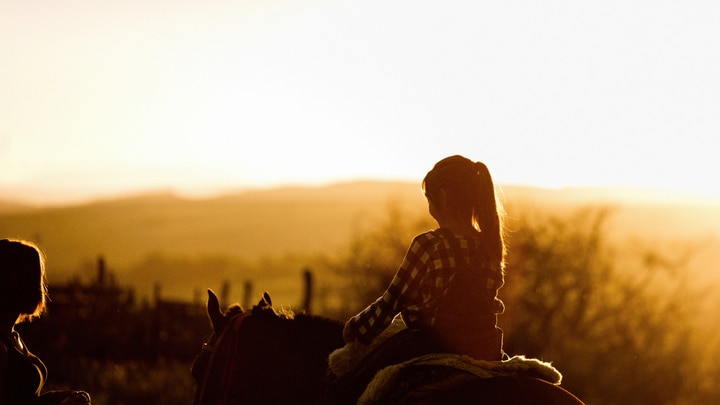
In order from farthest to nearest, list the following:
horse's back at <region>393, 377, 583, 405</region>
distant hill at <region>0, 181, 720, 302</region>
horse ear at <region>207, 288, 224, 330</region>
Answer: distant hill at <region>0, 181, 720, 302</region>, horse ear at <region>207, 288, 224, 330</region>, horse's back at <region>393, 377, 583, 405</region>

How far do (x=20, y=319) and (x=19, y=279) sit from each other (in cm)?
24

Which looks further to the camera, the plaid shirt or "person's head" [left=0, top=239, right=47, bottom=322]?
the plaid shirt

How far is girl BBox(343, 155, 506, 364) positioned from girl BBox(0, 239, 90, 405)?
1638 mm

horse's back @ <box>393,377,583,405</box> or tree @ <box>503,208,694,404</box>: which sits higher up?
horse's back @ <box>393,377,583,405</box>

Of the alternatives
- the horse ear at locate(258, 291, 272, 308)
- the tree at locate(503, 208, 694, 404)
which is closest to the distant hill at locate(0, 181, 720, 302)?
the tree at locate(503, 208, 694, 404)

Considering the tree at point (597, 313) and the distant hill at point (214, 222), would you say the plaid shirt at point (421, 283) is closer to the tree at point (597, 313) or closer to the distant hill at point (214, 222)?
the tree at point (597, 313)

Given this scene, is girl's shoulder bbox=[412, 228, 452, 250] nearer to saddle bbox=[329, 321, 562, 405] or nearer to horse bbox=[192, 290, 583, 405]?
saddle bbox=[329, 321, 562, 405]

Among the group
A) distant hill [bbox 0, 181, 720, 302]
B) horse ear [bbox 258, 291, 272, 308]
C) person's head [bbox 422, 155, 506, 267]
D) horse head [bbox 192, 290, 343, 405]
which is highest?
person's head [bbox 422, 155, 506, 267]

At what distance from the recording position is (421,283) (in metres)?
5.50

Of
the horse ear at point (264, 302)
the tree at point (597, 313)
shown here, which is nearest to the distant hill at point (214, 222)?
the tree at point (597, 313)

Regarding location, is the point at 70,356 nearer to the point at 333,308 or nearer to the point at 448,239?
the point at 333,308

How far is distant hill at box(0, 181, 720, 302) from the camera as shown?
86.4 metres

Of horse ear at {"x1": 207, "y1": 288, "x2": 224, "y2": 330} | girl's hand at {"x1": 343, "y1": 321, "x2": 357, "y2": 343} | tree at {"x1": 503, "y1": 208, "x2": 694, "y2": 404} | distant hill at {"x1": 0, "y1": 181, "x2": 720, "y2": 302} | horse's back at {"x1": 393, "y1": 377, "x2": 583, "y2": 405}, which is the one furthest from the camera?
distant hill at {"x1": 0, "y1": 181, "x2": 720, "y2": 302}

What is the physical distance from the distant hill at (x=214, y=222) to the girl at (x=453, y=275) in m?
55.1
